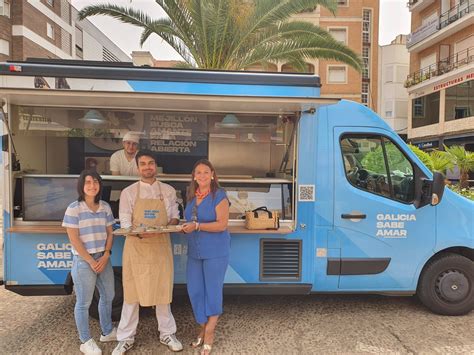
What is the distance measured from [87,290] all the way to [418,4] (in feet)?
111

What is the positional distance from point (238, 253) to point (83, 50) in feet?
107

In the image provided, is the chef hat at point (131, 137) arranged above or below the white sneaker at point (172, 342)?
above

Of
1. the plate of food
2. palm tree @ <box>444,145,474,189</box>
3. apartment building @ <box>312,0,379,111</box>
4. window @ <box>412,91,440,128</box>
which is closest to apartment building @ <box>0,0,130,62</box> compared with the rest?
palm tree @ <box>444,145,474,189</box>

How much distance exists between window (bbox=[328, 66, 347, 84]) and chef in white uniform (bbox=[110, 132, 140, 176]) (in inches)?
1207

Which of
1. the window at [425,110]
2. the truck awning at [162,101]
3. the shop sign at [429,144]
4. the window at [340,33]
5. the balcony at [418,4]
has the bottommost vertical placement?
the truck awning at [162,101]

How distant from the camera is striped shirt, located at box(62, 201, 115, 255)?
3.35 meters

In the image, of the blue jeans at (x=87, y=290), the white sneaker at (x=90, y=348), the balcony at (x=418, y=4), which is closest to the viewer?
the blue jeans at (x=87, y=290)

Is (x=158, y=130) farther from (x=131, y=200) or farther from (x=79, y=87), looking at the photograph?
(x=131, y=200)

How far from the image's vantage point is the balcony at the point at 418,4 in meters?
29.5

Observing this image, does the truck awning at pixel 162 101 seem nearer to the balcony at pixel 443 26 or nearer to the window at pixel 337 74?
the balcony at pixel 443 26

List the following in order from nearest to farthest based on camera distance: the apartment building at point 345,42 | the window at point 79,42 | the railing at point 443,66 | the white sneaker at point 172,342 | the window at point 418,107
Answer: the white sneaker at point 172,342 < the railing at point 443,66 < the window at point 418,107 < the window at point 79,42 < the apartment building at point 345,42

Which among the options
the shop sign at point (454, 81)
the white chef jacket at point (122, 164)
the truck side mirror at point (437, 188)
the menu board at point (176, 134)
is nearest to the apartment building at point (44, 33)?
the menu board at point (176, 134)

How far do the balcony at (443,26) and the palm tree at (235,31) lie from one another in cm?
1842

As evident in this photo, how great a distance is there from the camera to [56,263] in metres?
3.96
